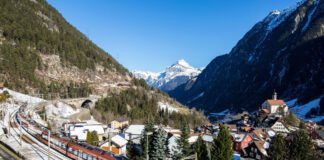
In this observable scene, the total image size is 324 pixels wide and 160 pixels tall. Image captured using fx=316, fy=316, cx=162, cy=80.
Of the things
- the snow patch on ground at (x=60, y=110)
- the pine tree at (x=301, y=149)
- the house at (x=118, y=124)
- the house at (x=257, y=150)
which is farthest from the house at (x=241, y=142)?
the snow patch on ground at (x=60, y=110)

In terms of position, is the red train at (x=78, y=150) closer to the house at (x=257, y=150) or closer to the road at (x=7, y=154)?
the road at (x=7, y=154)

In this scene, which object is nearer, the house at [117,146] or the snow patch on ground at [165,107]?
the house at [117,146]

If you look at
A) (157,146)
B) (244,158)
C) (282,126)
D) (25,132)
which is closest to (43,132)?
(25,132)

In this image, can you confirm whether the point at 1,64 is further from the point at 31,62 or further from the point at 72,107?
the point at 72,107

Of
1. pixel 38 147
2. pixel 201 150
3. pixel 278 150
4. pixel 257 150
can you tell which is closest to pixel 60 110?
pixel 38 147

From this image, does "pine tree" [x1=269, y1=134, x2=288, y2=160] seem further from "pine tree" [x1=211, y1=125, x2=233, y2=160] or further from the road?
the road

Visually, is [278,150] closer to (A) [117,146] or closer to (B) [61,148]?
(B) [61,148]
